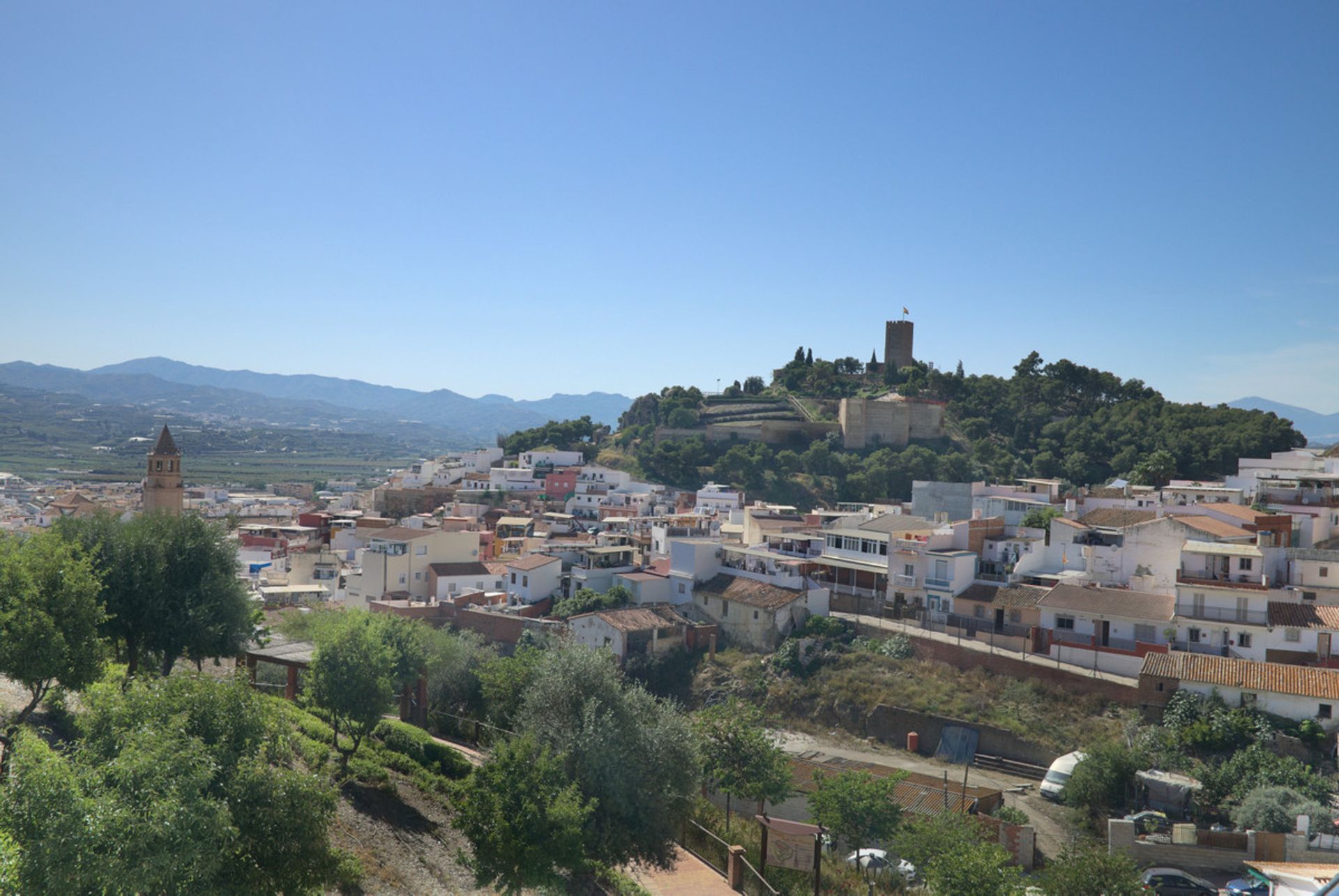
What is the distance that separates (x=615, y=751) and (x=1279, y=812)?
11.3 m

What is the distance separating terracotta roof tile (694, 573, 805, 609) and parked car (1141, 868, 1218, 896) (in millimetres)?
12949

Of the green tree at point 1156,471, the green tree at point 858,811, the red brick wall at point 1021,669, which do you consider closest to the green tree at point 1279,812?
the red brick wall at point 1021,669

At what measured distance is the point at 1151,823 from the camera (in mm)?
16641

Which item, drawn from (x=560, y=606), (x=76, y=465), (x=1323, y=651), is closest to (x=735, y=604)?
(x=560, y=606)

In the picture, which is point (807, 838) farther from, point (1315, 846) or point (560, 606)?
point (560, 606)

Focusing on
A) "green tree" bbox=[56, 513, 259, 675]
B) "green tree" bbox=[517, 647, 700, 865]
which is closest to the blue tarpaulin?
"green tree" bbox=[517, 647, 700, 865]

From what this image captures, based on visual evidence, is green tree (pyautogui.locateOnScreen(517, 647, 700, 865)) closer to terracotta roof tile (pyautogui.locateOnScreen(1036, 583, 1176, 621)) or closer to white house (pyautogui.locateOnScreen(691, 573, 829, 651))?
white house (pyautogui.locateOnScreen(691, 573, 829, 651))

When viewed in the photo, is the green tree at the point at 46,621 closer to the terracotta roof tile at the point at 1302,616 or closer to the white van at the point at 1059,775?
the white van at the point at 1059,775

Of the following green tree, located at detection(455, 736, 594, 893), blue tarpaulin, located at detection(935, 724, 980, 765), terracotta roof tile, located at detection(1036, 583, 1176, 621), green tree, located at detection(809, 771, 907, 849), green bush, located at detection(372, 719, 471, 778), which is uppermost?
terracotta roof tile, located at detection(1036, 583, 1176, 621)

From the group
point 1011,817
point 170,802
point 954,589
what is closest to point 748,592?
point 954,589

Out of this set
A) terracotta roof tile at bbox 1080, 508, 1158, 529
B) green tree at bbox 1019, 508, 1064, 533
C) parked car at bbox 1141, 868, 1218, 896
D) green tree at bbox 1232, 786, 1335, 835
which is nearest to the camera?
parked car at bbox 1141, 868, 1218, 896

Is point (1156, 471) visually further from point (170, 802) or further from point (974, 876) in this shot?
point (170, 802)

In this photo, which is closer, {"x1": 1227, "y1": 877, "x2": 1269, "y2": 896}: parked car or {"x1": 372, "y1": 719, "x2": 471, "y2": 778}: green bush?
{"x1": 1227, "y1": 877, "x2": 1269, "y2": 896}: parked car

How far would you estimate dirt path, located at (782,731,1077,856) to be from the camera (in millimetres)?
17578
